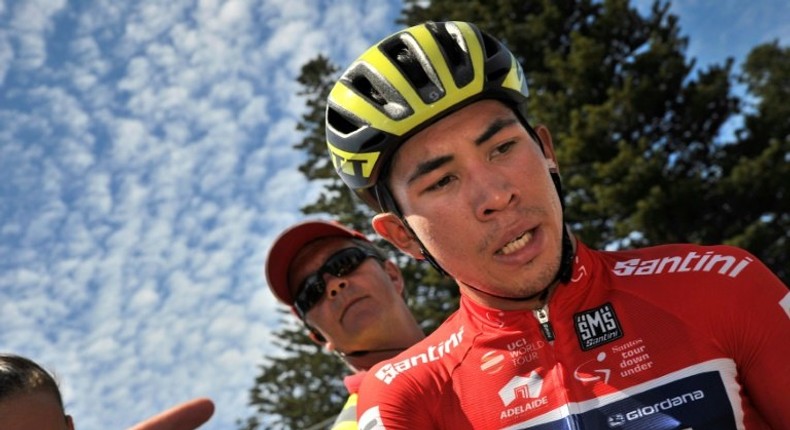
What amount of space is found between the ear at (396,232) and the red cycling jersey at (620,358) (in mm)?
426

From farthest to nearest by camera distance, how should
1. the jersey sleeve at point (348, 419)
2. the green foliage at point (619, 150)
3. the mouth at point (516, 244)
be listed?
the green foliage at point (619, 150)
the jersey sleeve at point (348, 419)
the mouth at point (516, 244)

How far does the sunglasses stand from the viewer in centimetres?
526

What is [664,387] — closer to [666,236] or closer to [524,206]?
[524,206]

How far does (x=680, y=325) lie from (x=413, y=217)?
1.13 meters

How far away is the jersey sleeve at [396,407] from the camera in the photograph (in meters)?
2.71

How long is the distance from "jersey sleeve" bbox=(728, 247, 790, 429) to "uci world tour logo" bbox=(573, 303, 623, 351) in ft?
1.34

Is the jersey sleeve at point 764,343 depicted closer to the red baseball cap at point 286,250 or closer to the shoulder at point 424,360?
the shoulder at point 424,360

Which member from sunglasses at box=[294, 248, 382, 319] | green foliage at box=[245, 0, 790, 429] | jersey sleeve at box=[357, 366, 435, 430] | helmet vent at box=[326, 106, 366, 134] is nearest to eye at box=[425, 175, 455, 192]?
helmet vent at box=[326, 106, 366, 134]

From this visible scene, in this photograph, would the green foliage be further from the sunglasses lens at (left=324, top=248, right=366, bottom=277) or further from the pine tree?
the sunglasses lens at (left=324, top=248, right=366, bottom=277)

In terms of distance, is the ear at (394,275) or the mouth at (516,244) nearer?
the mouth at (516,244)

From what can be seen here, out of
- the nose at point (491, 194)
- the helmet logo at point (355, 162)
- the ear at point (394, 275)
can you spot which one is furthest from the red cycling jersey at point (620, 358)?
the ear at point (394, 275)

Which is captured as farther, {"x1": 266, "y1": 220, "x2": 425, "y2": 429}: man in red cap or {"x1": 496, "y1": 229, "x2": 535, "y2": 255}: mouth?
{"x1": 266, "y1": 220, "x2": 425, "y2": 429}: man in red cap

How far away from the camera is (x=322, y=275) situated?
17.3 feet

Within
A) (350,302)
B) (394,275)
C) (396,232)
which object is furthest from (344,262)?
(396,232)
